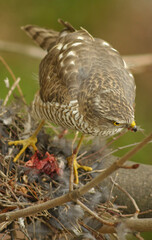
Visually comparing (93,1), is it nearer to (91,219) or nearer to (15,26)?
(15,26)

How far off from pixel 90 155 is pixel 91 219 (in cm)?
56

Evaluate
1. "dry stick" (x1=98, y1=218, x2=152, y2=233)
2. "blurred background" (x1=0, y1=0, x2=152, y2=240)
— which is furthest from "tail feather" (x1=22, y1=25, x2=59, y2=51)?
"dry stick" (x1=98, y1=218, x2=152, y2=233)

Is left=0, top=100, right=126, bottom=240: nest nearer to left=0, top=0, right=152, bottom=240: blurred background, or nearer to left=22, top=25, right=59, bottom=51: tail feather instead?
left=22, top=25, right=59, bottom=51: tail feather

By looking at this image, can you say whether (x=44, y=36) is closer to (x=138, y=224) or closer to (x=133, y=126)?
(x=133, y=126)

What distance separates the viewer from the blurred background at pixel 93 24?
15.6 feet

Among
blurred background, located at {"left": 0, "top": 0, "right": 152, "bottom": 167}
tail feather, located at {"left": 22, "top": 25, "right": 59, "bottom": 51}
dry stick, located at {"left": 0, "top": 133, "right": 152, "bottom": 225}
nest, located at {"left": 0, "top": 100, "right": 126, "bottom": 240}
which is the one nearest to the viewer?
dry stick, located at {"left": 0, "top": 133, "right": 152, "bottom": 225}

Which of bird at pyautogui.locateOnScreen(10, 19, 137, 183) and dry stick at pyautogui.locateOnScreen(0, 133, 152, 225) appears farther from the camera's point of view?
bird at pyautogui.locateOnScreen(10, 19, 137, 183)

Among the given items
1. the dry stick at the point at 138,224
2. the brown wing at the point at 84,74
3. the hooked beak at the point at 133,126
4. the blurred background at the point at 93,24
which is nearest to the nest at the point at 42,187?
the brown wing at the point at 84,74

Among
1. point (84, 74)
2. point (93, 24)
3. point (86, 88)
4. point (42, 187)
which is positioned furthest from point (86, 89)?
point (93, 24)

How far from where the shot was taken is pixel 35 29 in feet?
11.0

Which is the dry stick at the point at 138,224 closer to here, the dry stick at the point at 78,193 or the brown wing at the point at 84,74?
the dry stick at the point at 78,193

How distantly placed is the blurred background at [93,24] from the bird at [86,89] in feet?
6.05

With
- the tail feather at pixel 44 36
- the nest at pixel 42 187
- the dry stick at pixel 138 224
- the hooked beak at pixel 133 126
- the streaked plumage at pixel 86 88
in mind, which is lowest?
the nest at pixel 42 187

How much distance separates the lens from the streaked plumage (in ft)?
8.14
